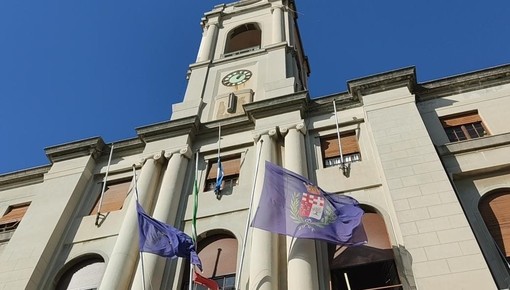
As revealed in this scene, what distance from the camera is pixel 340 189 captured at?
14648 mm

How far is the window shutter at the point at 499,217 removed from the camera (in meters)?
12.1

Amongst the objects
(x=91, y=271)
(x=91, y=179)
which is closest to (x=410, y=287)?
(x=91, y=271)

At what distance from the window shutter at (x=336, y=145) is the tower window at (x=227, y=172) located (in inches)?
122

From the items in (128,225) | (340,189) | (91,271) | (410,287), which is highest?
(340,189)

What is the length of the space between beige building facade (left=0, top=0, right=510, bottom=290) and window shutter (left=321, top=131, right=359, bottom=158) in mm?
52

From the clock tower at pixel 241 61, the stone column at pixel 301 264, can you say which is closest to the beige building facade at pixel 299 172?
the stone column at pixel 301 264

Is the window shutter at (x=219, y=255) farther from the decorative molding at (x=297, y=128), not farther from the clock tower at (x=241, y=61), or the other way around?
the clock tower at (x=241, y=61)

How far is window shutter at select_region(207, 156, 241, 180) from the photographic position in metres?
17.0

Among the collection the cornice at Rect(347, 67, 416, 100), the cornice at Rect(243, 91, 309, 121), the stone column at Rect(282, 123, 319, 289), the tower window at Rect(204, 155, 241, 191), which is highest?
the cornice at Rect(347, 67, 416, 100)

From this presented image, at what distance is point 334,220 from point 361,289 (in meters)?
2.03

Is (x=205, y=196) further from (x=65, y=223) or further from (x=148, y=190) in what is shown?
(x=65, y=223)

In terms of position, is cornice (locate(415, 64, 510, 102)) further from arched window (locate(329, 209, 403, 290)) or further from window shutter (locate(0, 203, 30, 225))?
window shutter (locate(0, 203, 30, 225))

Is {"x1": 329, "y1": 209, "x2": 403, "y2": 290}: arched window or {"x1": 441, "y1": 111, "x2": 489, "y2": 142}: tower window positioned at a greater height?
{"x1": 441, "y1": 111, "x2": 489, "y2": 142}: tower window

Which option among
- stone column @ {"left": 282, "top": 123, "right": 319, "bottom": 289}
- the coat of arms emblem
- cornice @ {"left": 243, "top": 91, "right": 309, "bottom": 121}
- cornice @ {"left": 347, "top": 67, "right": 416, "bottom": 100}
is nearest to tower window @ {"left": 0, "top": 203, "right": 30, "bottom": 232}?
cornice @ {"left": 243, "top": 91, "right": 309, "bottom": 121}
